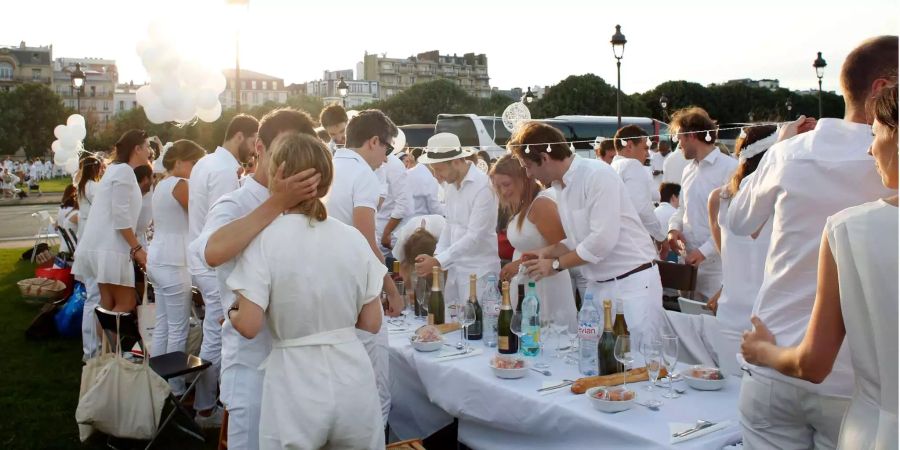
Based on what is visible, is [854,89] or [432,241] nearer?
[854,89]

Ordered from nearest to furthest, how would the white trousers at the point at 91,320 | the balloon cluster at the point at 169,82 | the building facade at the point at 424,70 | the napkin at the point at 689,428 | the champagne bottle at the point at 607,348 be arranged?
the napkin at the point at 689,428 → the champagne bottle at the point at 607,348 → the white trousers at the point at 91,320 → the balloon cluster at the point at 169,82 → the building facade at the point at 424,70

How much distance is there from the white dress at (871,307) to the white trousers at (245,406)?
5.83 feet

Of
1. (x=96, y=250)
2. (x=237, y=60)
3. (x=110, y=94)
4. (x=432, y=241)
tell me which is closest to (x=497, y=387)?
(x=432, y=241)

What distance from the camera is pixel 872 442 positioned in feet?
4.79

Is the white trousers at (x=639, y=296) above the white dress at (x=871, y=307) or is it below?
below

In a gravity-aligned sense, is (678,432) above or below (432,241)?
below

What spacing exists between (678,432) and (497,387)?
764mm

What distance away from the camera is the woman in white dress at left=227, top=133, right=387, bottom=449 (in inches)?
83.4

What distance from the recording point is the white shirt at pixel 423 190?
22.2ft

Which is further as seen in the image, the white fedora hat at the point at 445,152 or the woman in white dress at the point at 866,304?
the white fedora hat at the point at 445,152

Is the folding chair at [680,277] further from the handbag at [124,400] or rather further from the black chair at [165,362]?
the handbag at [124,400]

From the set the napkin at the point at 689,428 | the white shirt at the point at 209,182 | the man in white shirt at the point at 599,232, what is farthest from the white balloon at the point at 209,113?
the napkin at the point at 689,428

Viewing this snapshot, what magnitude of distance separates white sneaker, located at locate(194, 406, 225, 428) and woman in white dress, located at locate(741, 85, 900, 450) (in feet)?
12.1

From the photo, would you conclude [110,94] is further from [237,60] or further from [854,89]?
[854,89]
